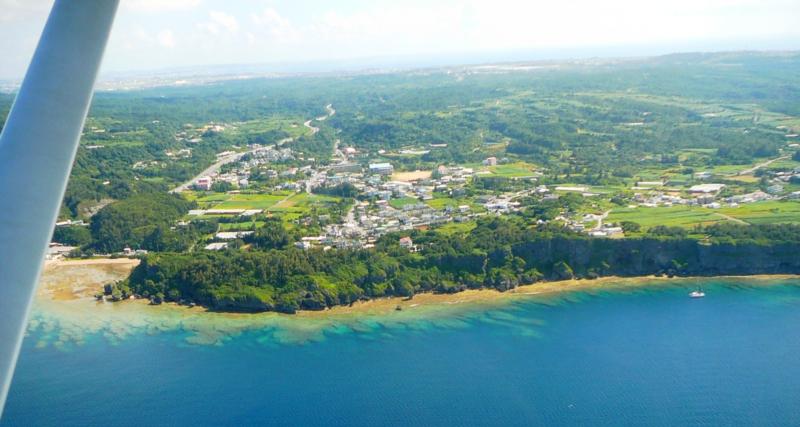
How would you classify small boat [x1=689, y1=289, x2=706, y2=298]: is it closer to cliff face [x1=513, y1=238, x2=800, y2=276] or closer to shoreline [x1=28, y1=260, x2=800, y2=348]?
shoreline [x1=28, y1=260, x2=800, y2=348]

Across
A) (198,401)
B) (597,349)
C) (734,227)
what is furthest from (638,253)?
(198,401)

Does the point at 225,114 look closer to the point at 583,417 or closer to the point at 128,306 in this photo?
the point at 128,306

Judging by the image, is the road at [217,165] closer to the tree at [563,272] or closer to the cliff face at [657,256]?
the cliff face at [657,256]

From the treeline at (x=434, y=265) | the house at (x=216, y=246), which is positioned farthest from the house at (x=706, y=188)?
the house at (x=216, y=246)

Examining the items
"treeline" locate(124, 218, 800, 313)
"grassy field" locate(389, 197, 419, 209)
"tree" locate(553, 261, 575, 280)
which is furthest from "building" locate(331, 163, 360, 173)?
"tree" locate(553, 261, 575, 280)

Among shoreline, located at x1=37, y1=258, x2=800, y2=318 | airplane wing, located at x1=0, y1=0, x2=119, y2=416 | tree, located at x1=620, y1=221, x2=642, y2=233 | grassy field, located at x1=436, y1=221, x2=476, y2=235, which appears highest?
airplane wing, located at x1=0, y1=0, x2=119, y2=416

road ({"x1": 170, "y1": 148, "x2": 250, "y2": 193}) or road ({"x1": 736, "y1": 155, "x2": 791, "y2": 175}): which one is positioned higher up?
road ({"x1": 170, "y1": 148, "x2": 250, "y2": 193})

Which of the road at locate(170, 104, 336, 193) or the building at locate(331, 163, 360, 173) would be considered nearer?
the road at locate(170, 104, 336, 193)
